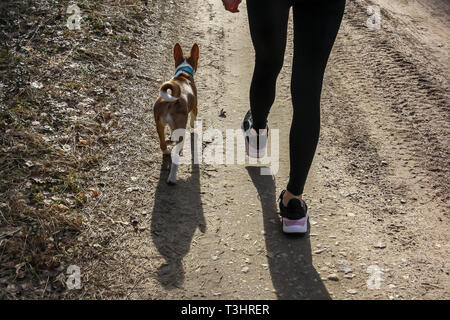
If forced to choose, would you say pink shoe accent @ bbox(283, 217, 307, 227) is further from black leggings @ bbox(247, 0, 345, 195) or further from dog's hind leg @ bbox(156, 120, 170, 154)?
dog's hind leg @ bbox(156, 120, 170, 154)

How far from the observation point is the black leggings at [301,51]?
241cm

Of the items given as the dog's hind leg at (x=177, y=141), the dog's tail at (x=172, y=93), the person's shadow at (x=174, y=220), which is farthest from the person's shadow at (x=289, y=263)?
the dog's tail at (x=172, y=93)

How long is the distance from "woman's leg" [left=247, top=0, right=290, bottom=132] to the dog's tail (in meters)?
0.65

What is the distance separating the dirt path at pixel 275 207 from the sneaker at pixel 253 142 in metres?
0.18

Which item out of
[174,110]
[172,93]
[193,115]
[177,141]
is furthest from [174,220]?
[193,115]

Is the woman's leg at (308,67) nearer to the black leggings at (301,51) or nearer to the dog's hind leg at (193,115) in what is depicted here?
the black leggings at (301,51)

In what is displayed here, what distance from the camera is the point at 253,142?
379cm

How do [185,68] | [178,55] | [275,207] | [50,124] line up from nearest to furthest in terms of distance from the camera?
[275,207] < [50,124] < [185,68] < [178,55]

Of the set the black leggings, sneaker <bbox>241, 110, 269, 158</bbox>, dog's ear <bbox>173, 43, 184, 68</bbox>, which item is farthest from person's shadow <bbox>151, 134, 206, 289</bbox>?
dog's ear <bbox>173, 43, 184, 68</bbox>

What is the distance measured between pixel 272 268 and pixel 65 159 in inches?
81.0

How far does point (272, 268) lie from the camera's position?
9.41 ft

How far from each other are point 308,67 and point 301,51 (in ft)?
0.36

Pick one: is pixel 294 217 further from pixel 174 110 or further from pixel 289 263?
pixel 174 110
